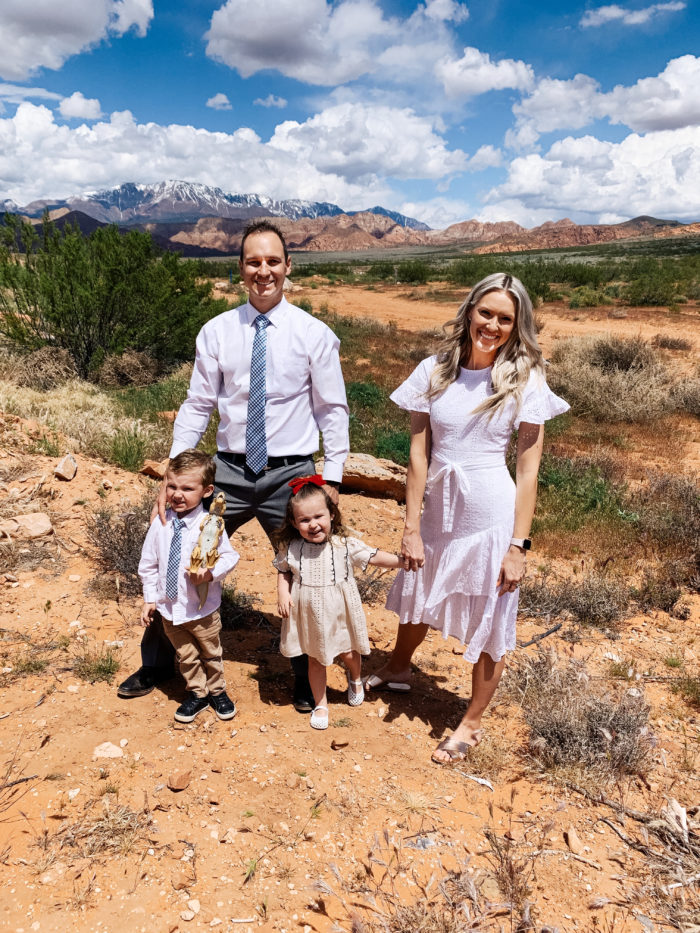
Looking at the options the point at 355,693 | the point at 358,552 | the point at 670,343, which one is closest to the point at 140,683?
the point at 355,693

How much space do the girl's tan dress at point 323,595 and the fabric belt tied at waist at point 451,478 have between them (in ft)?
1.32

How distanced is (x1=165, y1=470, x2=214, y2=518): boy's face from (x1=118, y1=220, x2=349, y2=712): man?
7 cm

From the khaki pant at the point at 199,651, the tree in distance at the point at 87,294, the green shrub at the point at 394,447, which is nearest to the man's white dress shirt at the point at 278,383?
the khaki pant at the point at 199,651

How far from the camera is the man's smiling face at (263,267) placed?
2.50m

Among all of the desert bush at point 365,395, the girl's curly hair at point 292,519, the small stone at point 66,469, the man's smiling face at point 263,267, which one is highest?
the man's smiling face at point 263,267

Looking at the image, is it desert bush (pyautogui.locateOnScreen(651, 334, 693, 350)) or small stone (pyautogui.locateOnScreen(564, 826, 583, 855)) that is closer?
small stone (pyautogui.locateOnScreen(564, 826, 583, 855))

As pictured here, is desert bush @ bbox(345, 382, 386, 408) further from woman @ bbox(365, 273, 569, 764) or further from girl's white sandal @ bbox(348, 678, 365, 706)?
woman @ bbox(365, 273, 569, 764)

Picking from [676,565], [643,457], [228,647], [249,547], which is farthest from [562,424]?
[228,647]

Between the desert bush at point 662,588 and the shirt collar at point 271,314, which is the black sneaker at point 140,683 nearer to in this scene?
the shirt collar at point 271,314

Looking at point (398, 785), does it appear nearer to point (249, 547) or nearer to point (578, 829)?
point (578, 829)

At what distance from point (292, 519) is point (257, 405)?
55cm

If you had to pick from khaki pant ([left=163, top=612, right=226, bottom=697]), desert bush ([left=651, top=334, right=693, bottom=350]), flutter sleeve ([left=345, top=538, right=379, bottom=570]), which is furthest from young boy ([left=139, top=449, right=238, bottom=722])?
desert bush ([left=651, top=334, right=693, bottom=350])

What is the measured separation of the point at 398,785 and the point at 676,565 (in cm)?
318

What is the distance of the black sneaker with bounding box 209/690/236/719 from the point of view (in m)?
2.85
